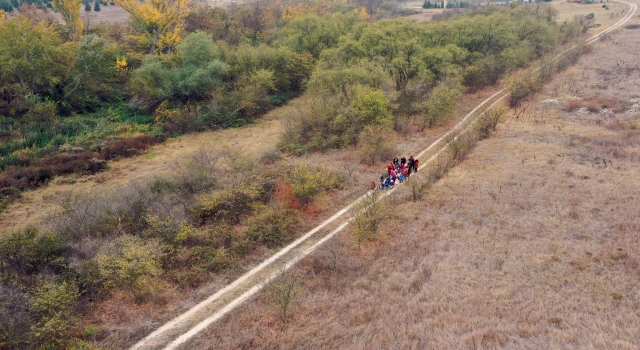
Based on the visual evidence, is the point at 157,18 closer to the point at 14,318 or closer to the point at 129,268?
the point at 129,268

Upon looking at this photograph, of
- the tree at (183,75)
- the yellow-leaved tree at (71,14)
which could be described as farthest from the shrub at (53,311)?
the yellow-leaved tree at (71,14)

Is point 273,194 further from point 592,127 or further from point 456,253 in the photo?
point 592,127

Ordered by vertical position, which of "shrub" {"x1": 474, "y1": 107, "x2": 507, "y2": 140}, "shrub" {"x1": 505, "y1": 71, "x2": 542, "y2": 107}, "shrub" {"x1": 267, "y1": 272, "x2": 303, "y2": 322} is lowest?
"shrub" {"x1": 267, "y1": 272, "x2": 303, "y2": 322}

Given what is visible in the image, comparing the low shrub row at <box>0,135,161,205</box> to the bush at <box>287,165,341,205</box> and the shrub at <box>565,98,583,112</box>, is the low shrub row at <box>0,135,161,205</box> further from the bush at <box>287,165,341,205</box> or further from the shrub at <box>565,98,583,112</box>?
the shrub at <box>565,98,583,112</box>

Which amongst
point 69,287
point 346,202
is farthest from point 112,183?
point 346,202

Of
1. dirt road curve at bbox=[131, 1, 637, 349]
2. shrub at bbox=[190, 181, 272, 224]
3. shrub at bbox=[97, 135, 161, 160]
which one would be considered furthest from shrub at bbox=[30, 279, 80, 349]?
shrub at bbox=[97, 135, 161, 160]

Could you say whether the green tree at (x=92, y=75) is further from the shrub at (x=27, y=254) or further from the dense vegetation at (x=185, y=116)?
the shrub at (x=27, y=254)

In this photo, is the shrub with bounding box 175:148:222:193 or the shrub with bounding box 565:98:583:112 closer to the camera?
the shrub with bounding box 175:148:222:193
